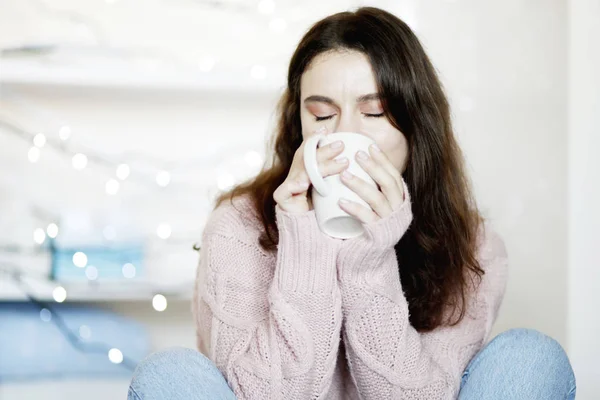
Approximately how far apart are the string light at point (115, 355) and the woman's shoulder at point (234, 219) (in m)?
0.83

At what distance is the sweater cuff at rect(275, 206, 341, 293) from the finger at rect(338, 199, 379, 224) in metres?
0.07

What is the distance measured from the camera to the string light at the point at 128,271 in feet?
6.03

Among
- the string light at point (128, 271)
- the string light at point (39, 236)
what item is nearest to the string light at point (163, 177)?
the string light at point (128, 271)

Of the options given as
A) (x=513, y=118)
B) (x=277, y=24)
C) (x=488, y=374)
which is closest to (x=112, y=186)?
(x=277, y=24)

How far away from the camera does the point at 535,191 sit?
6.41 ft

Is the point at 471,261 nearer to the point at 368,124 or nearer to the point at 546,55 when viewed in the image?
the point at 368,124

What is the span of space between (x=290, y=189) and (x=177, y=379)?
0.30 meters

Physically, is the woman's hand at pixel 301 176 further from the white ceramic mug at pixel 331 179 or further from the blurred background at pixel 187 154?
the blurred background at pixel 187 154

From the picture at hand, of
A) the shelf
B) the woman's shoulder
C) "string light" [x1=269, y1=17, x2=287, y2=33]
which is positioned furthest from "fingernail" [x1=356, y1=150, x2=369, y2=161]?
"string light" [x1=269, y1=17, x2=287, y2=33]

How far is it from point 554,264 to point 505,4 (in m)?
0.69

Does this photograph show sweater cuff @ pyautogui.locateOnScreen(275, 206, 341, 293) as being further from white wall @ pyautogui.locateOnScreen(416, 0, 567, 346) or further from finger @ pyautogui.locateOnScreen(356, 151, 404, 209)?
white wall @ pyautogui.locateOnScreen(416, 0, 567, 346)

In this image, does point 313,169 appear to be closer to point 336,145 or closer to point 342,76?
point 336,145

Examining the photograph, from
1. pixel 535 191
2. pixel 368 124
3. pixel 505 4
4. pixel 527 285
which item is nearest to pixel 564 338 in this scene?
pixel 527 285

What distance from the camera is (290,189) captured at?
3.41ft
